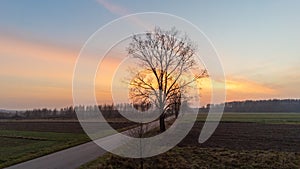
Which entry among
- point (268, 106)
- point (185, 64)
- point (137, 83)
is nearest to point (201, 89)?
point (185, 64)

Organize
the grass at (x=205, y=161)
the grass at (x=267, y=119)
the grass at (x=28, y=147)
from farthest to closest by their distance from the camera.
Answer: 1. the grass at (x=267, y=119)
2. the grass at (x=28, y=147)
3. the grass at (x=205, y=161)

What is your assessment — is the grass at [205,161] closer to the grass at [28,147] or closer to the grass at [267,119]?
the grass at [28,147]

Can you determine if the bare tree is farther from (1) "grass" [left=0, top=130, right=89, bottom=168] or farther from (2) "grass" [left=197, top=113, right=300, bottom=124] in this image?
(2) "grass" [left=197, top=113, right=300, bottom=124]

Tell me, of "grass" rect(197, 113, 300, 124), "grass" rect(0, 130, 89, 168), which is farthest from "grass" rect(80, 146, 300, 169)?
"grass" rect(197, 113, 300, 124)

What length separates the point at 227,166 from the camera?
16219mm

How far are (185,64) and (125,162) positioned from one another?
84.8ft

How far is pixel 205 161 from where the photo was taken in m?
17.6

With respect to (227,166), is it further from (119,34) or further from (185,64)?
(185,64)

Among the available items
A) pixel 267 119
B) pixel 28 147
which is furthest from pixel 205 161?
pixel 267 119

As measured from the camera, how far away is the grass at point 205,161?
1583cm

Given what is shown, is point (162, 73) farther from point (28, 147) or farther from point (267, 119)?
point (267, 119)

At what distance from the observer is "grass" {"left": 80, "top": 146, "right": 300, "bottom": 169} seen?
1583 cm

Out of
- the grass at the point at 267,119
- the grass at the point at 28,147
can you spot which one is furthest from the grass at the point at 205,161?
the grass at the point at 267,119

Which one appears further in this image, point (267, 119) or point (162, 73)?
point (267, 119)
